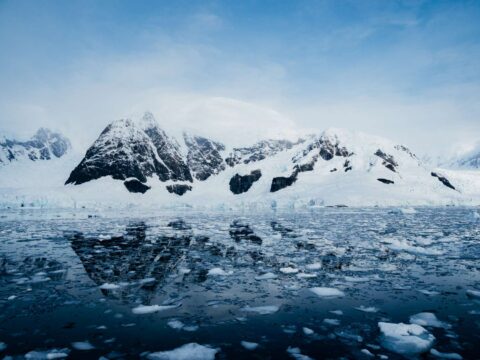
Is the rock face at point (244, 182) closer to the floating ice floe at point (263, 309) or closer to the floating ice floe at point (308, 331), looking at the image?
the floating ice floe at point (263, 309)

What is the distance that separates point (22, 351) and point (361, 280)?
7.64 meters

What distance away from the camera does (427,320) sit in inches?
267

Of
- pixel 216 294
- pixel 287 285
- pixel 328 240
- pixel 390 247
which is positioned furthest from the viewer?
pixel 328 240

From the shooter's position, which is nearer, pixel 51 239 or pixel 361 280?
pixel 361 280

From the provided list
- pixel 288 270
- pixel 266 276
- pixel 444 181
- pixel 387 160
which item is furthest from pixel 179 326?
pixel 387 160

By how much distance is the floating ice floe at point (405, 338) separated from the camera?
562cm

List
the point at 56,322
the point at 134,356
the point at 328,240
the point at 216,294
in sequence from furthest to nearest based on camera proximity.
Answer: the point at 328,240
the point at 216,294
the point at 56,322
the point at 134,356

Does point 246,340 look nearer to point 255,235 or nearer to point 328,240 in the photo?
point 328,240

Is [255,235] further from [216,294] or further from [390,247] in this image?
[216,294]

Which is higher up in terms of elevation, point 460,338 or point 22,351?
point 460,338

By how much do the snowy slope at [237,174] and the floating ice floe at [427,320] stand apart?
2589 inches

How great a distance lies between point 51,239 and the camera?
18.9m

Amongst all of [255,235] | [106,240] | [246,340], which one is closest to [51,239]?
[106,240]

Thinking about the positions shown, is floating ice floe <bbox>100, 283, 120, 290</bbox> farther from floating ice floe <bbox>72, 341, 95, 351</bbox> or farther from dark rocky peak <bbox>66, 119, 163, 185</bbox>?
dark rocky peak <bbox>66, 119, 163, 185</bbox>
